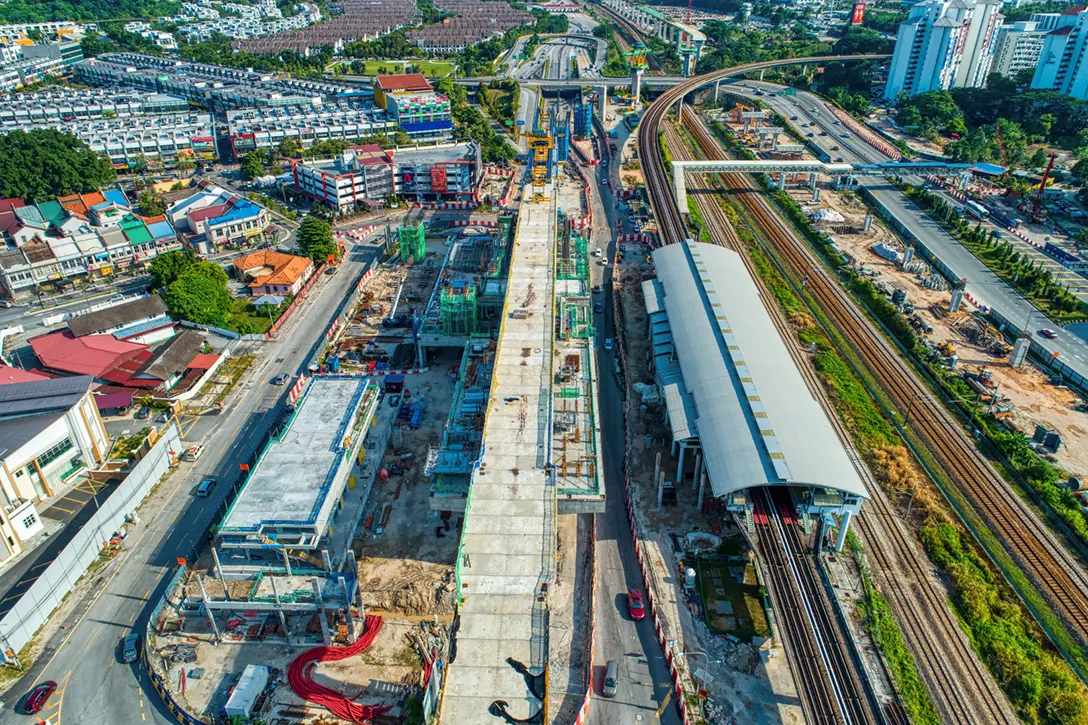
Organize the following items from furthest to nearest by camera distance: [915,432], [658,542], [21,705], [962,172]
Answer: [962,172]
[915,432]
[658,542]
[21,705]

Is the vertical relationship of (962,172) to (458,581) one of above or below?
above

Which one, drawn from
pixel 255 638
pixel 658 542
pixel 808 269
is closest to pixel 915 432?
pixel 658 542

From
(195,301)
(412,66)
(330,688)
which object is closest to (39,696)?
(330,688)

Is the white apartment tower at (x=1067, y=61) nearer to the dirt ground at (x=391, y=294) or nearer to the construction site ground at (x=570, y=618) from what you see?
the dirt ground at (x=391, y=294)

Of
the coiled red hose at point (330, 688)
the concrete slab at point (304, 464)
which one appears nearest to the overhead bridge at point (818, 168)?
the concrete slab at point (304, 464)

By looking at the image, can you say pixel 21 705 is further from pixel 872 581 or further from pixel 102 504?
pixel 872 581

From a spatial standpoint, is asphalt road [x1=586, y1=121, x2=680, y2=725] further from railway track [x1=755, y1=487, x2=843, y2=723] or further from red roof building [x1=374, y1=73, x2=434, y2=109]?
red roof building [x1=374, y1=73, x2=434, y2=109]

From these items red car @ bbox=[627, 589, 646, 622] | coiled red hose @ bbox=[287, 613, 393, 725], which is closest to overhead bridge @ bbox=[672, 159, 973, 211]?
red car @ bbox=[627, 589, 646, 622]
